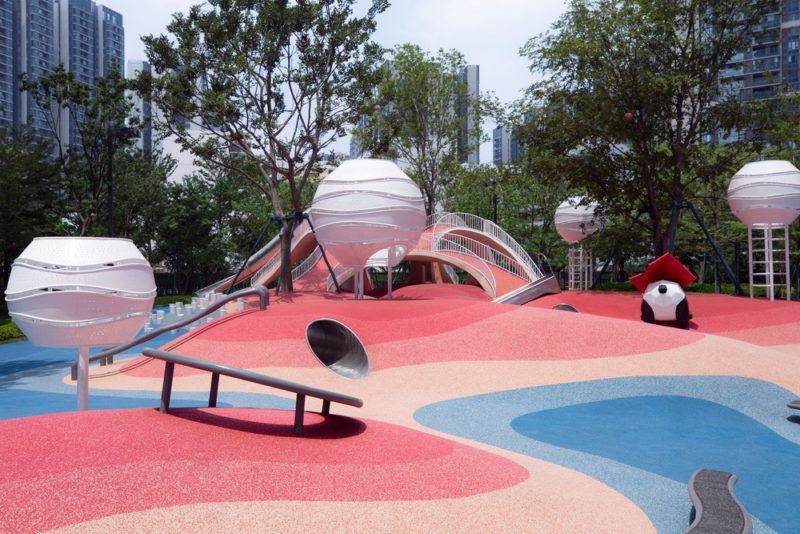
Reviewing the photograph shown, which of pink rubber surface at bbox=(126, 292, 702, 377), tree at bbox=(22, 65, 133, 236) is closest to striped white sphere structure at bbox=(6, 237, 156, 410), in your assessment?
pink rubber surface at bbox=(126, 292, 702, 377)

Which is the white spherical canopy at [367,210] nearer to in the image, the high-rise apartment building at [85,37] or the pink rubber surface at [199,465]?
the pink rubber surface at [199,465]

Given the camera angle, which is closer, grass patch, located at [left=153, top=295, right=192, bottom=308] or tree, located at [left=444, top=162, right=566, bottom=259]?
grass patch, located at [left=153, top=295, right=192, bottom=308]

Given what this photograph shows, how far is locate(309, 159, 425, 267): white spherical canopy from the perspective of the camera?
16438 millimetres

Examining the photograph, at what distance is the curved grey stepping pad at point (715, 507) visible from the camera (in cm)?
500

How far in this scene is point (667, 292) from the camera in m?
17.2

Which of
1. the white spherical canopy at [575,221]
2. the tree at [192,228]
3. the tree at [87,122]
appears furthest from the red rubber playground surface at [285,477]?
the tree at [192,228]

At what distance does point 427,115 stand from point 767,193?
20.0m

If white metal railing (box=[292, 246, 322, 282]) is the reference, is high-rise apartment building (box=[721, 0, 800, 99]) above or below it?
above

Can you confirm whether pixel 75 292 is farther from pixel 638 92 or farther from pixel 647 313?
pixel 638 92

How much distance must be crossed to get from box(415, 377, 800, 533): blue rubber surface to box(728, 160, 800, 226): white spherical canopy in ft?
32.8

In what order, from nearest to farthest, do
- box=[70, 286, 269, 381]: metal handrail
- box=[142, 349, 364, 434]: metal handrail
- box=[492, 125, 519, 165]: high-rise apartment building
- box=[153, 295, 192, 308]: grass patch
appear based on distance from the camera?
box=[142, 349, 364, 434]: metal handrail, box=[70, 286, 269, 381]: metal handrail, box=[153, 295, 192, 308]: grass patch, box=[492, 125, 519, 165]: high-rise apartment building

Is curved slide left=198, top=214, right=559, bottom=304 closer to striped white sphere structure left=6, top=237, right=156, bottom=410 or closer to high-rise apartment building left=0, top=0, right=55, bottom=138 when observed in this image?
striped white sphere structure left=6, top=237, right=156, bottom=410

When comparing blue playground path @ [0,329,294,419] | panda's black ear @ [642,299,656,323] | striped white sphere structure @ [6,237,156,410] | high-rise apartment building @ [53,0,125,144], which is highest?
high-rise apartment building @ [53,0,125,144]

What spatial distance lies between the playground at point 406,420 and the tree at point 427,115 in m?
17.0
